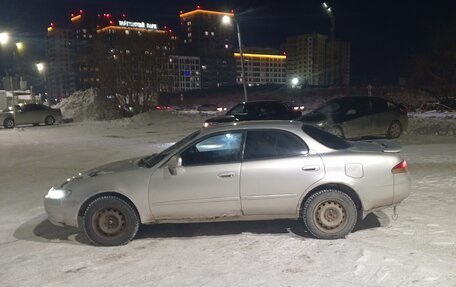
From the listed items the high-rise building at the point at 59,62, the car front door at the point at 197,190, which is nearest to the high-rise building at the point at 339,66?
the high-rise building at the point at 59,62

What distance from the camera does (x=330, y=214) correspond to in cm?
568

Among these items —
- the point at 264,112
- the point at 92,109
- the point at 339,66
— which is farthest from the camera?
the point at 339,66

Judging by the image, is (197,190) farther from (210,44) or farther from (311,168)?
(210,44)

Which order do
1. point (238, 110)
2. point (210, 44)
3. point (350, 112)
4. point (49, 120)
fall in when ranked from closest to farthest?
point (350, 112) → point (238, 110) → point (49, 120) → point (210, 44)

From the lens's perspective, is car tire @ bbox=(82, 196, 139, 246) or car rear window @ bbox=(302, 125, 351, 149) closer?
car tire @ bbox=(82, 196, 139, 246)

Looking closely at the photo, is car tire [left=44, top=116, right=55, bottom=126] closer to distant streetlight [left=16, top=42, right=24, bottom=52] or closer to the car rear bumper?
distant streetlight [left=16, top=42, right=24, bottom=52]

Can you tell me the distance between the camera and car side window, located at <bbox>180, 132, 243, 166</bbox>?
18.8 ft

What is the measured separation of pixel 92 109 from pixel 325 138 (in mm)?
31260

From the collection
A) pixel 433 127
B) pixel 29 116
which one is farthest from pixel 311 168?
pixel 29 116

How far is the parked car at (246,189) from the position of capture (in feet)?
18.4

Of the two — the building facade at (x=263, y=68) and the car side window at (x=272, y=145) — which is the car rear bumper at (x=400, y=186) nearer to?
the car side window at (x=272, y=145)

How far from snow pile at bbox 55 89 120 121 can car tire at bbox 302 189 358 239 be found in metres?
30.7

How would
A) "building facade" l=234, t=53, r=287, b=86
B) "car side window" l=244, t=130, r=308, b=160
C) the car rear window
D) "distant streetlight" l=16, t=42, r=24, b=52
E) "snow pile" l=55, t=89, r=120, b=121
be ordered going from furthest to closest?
1. "building facade" l=234, t=53, r=287, b=86
2. "snow pile" l=55, t=89, r=120, b=121
3. "distant streetlight" l=16, t=42, r=24, b=52
4. the car rear window
5. "car side window" l=244, t=130, r=308, b=160

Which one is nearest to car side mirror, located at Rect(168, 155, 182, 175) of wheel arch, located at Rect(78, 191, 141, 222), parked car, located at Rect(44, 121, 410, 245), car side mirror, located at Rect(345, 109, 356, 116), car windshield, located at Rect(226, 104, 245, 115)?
parked car, located at Rect(44, 121, 410, 245)
